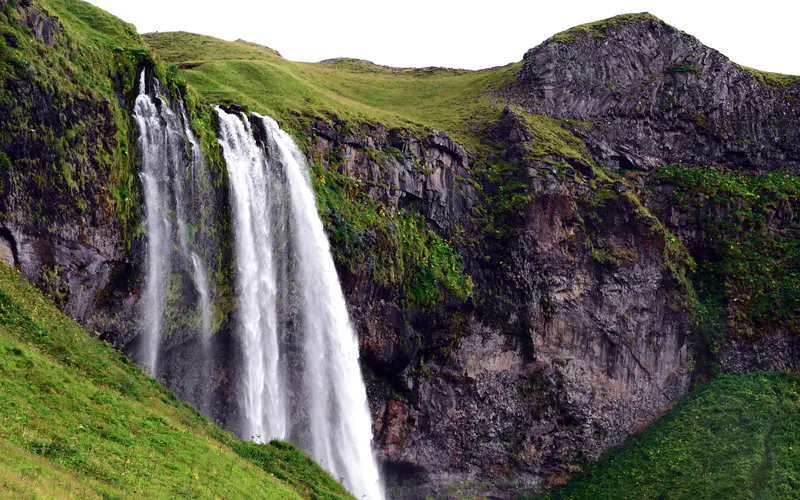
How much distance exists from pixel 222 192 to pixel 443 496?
77.2 feet

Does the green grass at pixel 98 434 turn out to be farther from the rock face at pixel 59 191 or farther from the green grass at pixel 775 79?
the green grass at pixel 775 79

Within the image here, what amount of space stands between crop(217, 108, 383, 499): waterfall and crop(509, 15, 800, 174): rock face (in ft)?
104

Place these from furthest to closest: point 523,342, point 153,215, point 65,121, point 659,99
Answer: point 659,99 < point 523,342 < point 153,215 < point 65,121

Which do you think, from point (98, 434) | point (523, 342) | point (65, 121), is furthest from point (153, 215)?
point (523, 342)

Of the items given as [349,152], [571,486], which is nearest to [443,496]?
[571,486]

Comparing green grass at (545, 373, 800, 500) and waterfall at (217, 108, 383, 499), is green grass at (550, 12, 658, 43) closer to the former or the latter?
green grass at (545, 373, 800, 500)

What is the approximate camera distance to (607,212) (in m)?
52.2

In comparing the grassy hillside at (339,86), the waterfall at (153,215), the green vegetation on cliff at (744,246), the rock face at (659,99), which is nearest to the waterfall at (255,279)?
the waterfall at (153,215)

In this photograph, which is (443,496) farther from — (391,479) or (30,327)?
(30,327)

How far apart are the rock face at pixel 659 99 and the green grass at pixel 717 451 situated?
69.9 ft

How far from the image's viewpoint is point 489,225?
161ft

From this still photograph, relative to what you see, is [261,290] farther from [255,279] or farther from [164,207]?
[164,207]

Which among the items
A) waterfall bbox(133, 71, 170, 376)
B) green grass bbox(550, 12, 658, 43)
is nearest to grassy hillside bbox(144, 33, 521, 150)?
green grass bbox(550, 12, 658, 43)

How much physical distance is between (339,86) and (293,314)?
116ft
